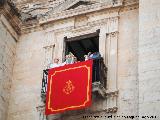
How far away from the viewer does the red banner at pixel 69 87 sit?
Result: 1588 cm

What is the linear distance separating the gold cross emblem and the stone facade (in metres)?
0.67

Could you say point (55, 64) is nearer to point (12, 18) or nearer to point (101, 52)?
point (101, 52)

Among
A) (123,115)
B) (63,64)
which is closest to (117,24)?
(63,64)

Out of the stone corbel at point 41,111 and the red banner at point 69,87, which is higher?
the red banner at point 69,87

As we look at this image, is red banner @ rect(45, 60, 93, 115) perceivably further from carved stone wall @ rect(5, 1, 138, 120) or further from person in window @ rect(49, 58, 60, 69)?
carved stone wall @ rect(5, 1, 138, 120)

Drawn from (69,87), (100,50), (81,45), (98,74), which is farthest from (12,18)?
(98,74)

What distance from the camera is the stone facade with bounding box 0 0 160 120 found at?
1538cm

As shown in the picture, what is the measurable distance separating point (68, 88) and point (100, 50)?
1.59 m

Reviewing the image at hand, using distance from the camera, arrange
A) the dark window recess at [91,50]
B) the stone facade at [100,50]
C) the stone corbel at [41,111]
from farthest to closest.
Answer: the stone corbel at [41,111] → the dark window recess at [91,50] → the stone facade at [100,50]

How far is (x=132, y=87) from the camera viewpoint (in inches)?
620

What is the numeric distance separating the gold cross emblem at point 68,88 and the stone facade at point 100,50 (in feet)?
2.19

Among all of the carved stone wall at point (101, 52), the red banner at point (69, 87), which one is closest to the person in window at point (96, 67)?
the red banner at point (69, 87)

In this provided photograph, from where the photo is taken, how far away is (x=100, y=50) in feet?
55.7

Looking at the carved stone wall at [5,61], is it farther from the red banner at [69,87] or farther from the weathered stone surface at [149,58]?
the weathered stone surface at [149,58]
